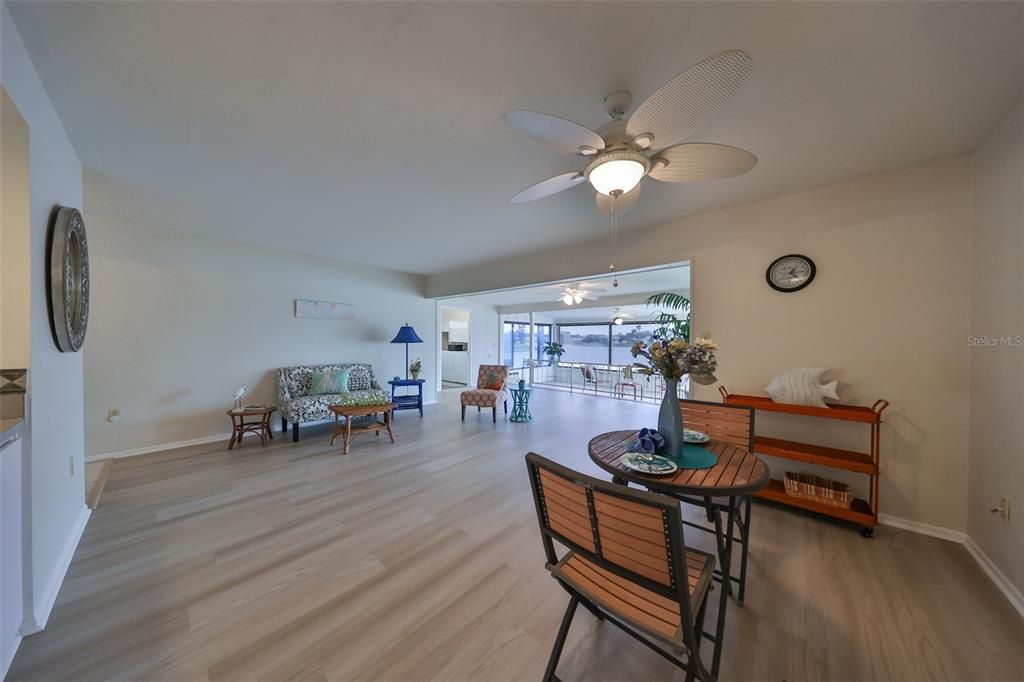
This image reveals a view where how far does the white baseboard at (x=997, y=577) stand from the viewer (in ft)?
5.10

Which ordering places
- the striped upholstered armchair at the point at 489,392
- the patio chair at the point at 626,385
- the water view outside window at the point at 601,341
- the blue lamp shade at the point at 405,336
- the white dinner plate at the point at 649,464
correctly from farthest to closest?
the water view outside window at the point at 601,341
the patio chair at the point at 626,385
the blue lamp shade at the point at 405,336
the striped upholstered armchair at the point at 489,392
the white dinner plate at the point at 649,464

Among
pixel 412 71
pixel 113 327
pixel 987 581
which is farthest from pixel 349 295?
pixel 987 581

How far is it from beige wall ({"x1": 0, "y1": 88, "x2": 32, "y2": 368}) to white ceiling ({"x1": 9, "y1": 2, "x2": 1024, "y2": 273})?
388 mm

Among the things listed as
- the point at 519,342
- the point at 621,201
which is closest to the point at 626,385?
the point at 519,342

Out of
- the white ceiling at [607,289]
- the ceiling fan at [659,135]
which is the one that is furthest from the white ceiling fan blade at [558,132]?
the white ceiling at [607,289]

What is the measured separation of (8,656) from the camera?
1.27m

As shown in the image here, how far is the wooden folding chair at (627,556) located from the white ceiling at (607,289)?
119 inches

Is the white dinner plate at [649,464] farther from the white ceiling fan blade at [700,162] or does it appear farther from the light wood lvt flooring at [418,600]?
the white ceiling fan blade at [700,162]

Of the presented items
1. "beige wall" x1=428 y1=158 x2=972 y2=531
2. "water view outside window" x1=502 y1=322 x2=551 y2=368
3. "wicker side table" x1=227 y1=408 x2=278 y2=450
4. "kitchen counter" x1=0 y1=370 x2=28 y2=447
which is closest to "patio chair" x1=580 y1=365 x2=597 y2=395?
"water view outside window" x1=502 y1=322 x2=551 y2=368

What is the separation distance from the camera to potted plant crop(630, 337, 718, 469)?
161cm

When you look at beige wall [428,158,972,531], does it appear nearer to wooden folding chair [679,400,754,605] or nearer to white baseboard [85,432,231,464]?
wooden folding chair [679,400,754,605]

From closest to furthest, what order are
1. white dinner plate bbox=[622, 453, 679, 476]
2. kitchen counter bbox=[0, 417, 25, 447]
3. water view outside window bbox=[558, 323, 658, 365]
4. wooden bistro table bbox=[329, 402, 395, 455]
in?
kitchen counter bbox=[0, 417, 25, 447], white dinner plate bbox=[622, 453, 679, 476], wooden bistro table bbox=[329, 402, 395, 455], water view outside window bbox=[558, 323, 658, 365]

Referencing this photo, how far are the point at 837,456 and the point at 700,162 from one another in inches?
88.8

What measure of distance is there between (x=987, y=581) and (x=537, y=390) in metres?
7.07
